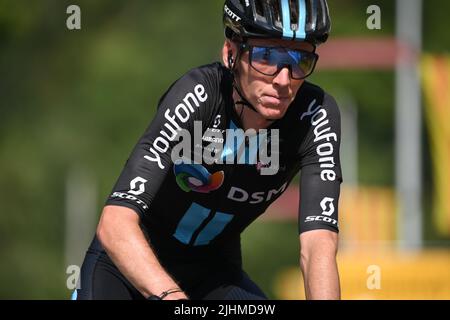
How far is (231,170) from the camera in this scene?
20.5 ft

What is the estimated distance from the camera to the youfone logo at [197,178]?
6199 millimetres

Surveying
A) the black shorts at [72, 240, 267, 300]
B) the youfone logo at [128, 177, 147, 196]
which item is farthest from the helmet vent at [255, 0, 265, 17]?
the black shorts at [72, 240, 267, 300]

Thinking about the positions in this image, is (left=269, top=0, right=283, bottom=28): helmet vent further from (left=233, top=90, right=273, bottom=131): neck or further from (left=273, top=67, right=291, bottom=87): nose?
(left=233, top=90, right=273, bottom=131): neck

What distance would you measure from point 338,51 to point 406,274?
40.3 feet

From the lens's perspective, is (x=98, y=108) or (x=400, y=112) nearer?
(x=400, y=112)

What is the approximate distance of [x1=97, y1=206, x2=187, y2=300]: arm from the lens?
16.9 feet

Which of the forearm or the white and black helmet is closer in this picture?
the forearm

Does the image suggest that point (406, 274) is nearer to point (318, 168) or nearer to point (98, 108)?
point (318, 168)

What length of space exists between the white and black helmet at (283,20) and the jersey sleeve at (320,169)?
1.37ft

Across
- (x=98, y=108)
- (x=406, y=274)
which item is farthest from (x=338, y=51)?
(x=406, y=274)

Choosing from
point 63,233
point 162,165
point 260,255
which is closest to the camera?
point 162,165

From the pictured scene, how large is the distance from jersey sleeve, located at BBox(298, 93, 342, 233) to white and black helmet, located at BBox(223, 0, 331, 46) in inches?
16.4

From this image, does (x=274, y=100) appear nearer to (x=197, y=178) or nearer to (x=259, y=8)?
(x=259, y=8)

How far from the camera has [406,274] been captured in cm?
1608
